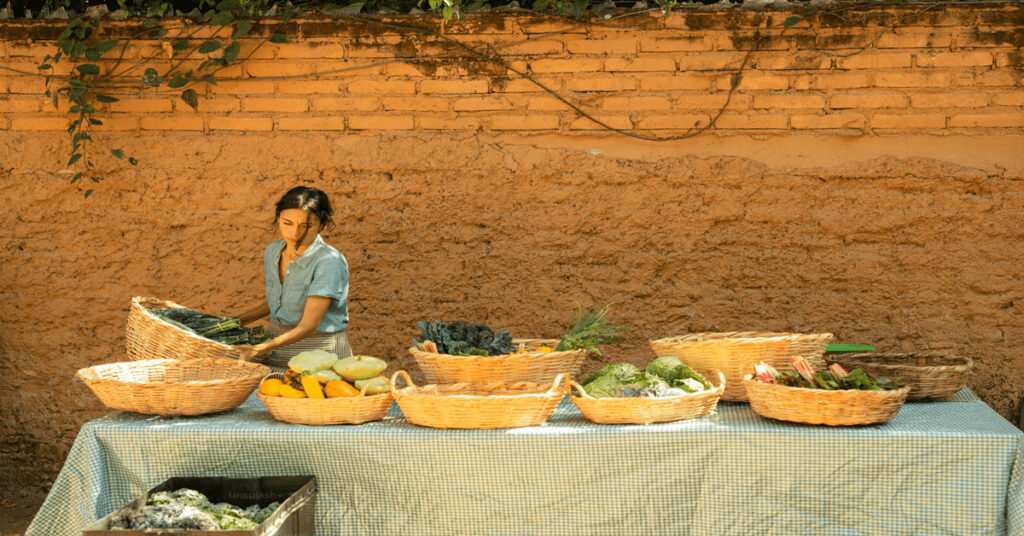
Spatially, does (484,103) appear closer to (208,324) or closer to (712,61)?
(712,61)

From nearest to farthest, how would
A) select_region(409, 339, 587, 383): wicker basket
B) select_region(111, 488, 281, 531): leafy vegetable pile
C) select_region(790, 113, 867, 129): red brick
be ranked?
select_region(111, 488, 281, 531): leafy vegetable pile
select_region(409, 339, 587, 383): wicker basket
select_region(790, 113, 867, 129): red brick

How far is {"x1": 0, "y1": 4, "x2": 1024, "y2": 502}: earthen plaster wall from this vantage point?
5086mm

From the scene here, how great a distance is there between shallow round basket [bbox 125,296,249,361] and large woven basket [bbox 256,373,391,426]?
1.83ft

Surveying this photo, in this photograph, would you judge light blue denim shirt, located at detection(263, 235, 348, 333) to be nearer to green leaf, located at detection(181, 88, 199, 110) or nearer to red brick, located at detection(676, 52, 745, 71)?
green leaf, located at detection(181, 88, 199, 110)

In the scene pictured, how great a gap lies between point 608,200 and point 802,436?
2171 mm

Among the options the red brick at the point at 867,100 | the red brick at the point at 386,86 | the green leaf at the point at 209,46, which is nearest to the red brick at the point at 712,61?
the red brick at the point at 867,100

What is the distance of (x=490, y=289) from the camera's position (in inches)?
211

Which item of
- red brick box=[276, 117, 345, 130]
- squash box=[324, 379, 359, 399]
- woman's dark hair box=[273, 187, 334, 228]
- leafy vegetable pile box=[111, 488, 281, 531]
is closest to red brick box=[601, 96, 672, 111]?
red brick box=[276, 117, 345, 130]

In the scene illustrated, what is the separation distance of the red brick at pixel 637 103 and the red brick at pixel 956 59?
52.6 inches

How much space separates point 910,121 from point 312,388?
342 cm

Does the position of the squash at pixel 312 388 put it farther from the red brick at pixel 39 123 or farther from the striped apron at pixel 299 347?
the red brick at pixel 39 123

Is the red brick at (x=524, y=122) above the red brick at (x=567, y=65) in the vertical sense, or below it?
below

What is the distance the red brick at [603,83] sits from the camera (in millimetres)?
5219

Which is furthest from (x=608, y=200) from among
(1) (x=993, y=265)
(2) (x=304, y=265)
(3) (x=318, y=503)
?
(3) (x=318, y=503)
